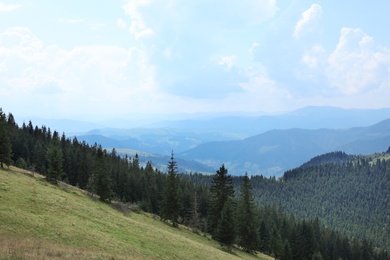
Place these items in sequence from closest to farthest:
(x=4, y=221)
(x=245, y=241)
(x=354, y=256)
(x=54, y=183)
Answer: (x=4, y=221) < (x=54, y=183) < (x=245, y=241) < (x=354, y=256)

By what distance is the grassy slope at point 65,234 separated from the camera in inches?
962

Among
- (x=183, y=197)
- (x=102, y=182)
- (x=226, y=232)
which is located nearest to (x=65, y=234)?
(x=102, y=182)

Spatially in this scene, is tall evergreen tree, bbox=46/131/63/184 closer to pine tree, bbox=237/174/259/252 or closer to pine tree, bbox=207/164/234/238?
pine tree, bbox=207/164/234/238

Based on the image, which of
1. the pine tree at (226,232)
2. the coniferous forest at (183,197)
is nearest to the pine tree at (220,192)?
the coniferous forest at (183,197)

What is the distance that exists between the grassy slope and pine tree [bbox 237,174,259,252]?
34.5 meters

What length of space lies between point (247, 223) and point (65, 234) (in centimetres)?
5611

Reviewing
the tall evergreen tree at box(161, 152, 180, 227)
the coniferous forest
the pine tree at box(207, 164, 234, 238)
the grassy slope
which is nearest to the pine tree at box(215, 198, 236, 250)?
the coniferous forest

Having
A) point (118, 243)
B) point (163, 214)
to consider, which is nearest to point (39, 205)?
point (118, 243)

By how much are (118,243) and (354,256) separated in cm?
15393

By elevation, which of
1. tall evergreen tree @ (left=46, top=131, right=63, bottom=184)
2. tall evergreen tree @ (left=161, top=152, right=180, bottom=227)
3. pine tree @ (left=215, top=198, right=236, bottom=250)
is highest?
tall evergreen tree @ (left=46, top=131, right=63, bottom=184)

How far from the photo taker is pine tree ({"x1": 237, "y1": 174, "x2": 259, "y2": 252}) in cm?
7869

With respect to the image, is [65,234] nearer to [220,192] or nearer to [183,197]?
[220,192]

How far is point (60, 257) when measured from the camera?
21.6m

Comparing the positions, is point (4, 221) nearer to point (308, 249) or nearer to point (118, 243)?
point (118, 243)
